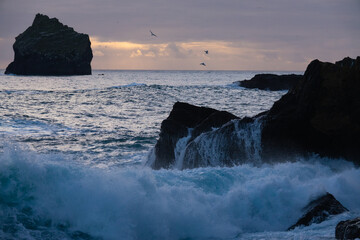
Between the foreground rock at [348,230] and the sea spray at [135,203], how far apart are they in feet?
2.60

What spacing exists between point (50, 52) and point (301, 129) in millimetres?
109526

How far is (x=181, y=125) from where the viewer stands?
538 inches

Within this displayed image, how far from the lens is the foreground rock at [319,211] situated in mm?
7781

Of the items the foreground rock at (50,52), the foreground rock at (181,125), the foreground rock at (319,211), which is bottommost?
the foreground rock at (319,211)

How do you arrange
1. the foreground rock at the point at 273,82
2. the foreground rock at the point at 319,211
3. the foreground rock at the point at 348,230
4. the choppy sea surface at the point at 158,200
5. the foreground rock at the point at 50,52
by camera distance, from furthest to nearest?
the foreground rock at the point at 50,52 → the foreground rock at the point at 273,82 → the foreground rock at the point at 319,211 → the choppy sea surface at the point at 158,200 → the foreground rock at the point at 348,230

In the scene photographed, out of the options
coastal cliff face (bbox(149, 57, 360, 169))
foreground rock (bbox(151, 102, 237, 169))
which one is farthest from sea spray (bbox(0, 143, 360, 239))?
Result: foreground rock (bbox(151, 102, 237, 169))

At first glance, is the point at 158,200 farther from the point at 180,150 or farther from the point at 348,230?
the point at 180,150

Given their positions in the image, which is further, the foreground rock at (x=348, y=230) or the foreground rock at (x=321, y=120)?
the foreground rock at (x=321, y=120)

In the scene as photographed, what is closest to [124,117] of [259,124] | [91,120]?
[91,120]

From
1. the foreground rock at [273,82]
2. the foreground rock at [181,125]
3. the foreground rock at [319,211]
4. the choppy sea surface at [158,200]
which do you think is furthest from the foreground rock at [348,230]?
the foreground rock at [273,82]

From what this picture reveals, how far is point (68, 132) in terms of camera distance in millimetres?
20516

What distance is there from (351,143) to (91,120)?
16603 mm

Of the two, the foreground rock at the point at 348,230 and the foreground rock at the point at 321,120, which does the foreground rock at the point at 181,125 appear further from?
the foreground rock at the point at 348,230

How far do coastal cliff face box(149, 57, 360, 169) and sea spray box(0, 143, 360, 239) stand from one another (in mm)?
2515
